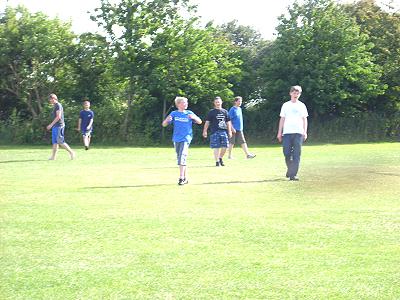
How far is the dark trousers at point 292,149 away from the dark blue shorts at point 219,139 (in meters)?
3.45

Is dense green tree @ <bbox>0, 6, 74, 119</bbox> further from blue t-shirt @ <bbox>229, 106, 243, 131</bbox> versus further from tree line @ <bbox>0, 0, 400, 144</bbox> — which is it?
blue t-shirt @ <bbox>229, 106, 243, 131</bbox>

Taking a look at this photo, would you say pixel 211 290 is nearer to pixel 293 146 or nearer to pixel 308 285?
pixel 308 285

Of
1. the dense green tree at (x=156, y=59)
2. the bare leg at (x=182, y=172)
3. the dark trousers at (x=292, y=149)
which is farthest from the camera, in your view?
the dense green tree at (x=156, y=59)

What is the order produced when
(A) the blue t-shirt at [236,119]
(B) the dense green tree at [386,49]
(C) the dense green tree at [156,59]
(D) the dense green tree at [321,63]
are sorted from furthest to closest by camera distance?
(B) the dense green tree at [386,49] → (D) the dense green tree at [321,63] → (C) the dense green tree at [156,59] → (A) the blue t-shirt at [236,119]

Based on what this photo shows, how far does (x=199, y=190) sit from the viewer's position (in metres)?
11.9

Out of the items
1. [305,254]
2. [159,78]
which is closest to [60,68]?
[159,78]

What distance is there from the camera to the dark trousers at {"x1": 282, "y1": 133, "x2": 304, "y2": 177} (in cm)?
1394

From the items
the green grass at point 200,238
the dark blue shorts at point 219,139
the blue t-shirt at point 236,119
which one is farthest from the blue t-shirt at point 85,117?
the green grass at point 200,238

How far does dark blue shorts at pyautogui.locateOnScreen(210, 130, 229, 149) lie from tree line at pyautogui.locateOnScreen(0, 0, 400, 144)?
16410mm

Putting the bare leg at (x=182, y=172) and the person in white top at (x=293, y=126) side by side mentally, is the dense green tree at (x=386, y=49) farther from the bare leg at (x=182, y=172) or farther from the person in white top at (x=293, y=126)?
the bare leg at (x=182, y=172)

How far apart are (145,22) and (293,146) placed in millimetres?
22118

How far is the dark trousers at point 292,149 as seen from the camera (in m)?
13.9

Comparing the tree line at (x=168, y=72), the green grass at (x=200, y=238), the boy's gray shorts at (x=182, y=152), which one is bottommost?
the green grass at (x=200, y=238)

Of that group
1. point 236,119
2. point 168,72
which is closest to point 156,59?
point 168,72
